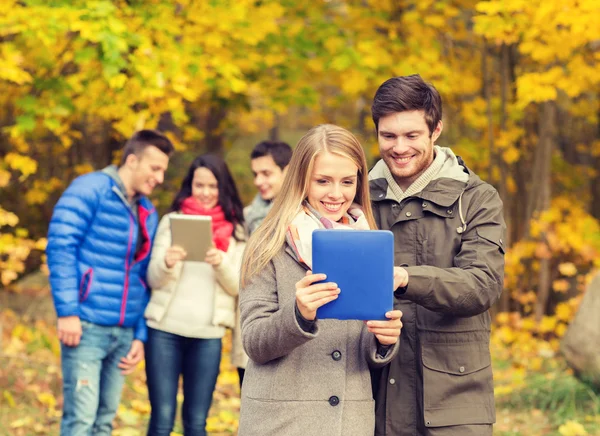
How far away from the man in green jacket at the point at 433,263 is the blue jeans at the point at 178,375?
6.02 feet

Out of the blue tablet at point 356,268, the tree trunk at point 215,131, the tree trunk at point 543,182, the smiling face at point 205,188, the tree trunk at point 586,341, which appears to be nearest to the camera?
the blue tablet at point 356,268

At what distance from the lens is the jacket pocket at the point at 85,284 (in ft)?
13.2

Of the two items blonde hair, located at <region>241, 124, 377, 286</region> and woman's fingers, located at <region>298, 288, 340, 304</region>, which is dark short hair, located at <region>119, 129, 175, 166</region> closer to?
blonde hair, located at <region>241, 124, 377, 286</region>

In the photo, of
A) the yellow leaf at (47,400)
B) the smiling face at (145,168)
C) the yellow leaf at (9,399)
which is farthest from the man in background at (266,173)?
the yellow leaf at (9,399)

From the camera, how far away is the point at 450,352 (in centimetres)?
250

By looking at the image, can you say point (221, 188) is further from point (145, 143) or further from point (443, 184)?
point (443, 184)

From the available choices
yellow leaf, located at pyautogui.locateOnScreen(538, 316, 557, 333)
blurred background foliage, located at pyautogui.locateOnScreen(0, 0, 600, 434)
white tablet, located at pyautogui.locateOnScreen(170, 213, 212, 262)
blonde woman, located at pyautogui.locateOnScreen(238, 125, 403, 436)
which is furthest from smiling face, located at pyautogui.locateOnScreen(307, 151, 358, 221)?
yellow leaf, located at pyautogui.locateOnScreen(538, 316, 557, 333)

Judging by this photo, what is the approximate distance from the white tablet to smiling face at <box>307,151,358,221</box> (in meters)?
1.55

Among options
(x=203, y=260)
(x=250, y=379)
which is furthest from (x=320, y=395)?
(x=203, y=260)

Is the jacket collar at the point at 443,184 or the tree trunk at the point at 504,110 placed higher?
the tree trunk at the point at 504,110

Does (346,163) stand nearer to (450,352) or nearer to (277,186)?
(450,352)

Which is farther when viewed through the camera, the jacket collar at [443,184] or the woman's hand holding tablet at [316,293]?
the jacket collar at [443,184]

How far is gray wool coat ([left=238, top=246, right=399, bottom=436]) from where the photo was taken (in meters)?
2.38

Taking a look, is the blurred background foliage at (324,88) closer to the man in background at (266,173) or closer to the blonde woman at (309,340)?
the man in background at (266,173)
